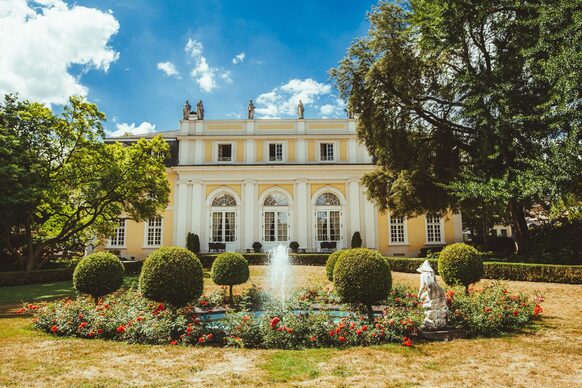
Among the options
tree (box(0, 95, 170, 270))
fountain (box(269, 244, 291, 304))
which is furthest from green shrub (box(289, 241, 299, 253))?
tree (box(0, 95, 170, 270))

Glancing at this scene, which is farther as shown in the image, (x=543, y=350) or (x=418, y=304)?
(x=418, y=304)

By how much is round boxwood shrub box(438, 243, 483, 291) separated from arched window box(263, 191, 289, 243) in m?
18.3

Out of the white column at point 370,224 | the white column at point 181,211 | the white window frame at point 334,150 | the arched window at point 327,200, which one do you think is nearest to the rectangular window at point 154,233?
the white column at point 181,211

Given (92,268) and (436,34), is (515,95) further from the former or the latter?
(92,268)

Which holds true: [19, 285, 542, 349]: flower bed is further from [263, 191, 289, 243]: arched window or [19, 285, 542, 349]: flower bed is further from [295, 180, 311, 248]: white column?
[263, 191, 289, 243]: arched window

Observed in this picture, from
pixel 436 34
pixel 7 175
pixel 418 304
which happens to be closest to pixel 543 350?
pixel 418 304

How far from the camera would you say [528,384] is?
5.08 metres

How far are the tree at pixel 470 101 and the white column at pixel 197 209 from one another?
14.0 metres

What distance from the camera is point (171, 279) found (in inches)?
324

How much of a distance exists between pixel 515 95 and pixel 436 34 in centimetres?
379

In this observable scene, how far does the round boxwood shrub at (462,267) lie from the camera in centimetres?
1005

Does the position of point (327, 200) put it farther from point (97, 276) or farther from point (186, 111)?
point (97, 276)

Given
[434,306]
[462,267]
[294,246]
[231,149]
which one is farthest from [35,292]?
[231,149]

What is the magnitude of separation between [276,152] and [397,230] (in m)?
11.3
